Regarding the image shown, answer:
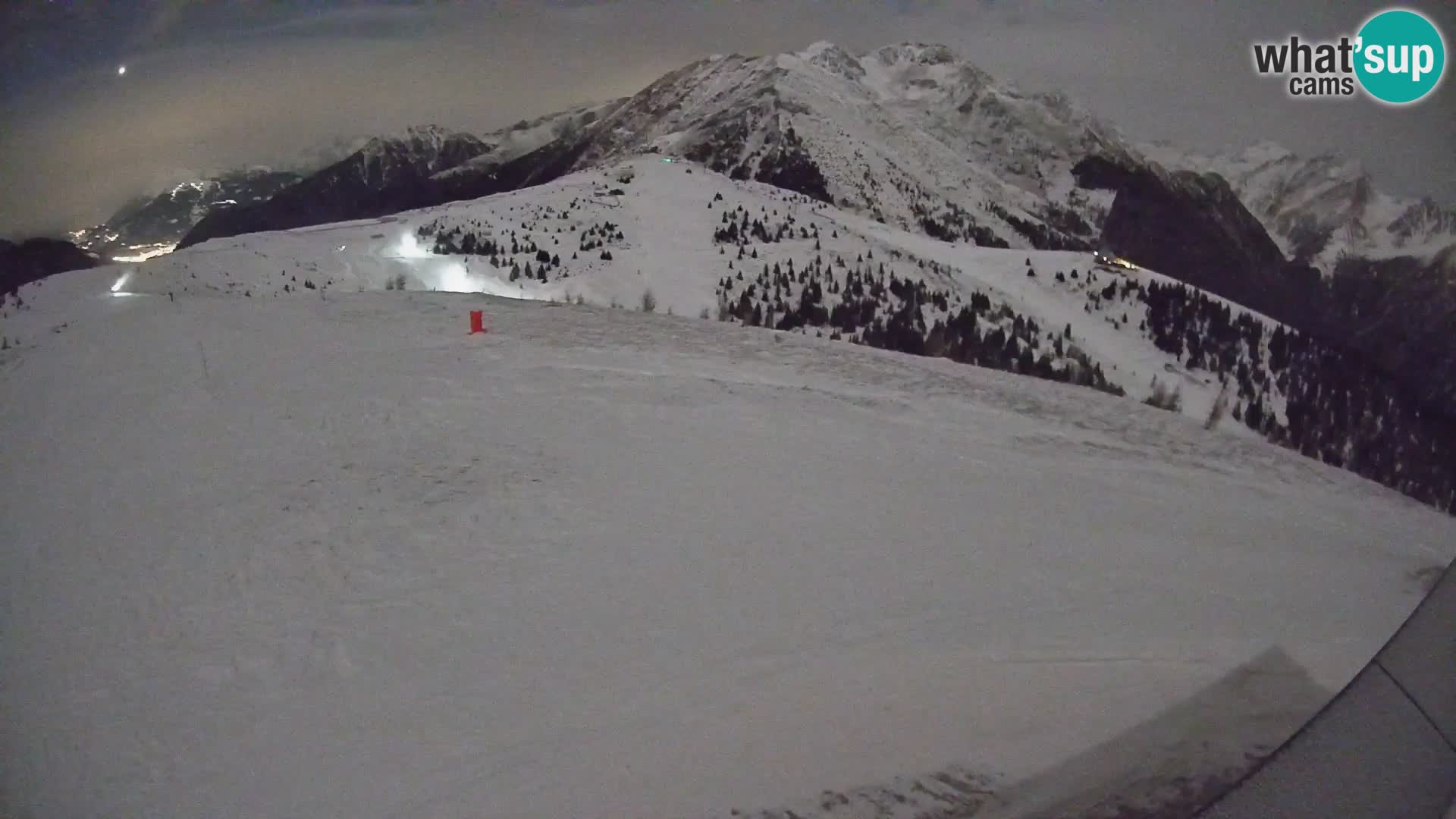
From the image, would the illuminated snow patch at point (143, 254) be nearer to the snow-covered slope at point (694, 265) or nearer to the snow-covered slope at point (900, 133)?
the snow-covered slope at point (694, 265)

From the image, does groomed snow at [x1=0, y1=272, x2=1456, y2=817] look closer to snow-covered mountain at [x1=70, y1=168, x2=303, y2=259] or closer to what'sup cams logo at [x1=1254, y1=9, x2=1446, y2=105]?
snow-covered mountain at [x1=70, y1=168, x2=303, y2=259]

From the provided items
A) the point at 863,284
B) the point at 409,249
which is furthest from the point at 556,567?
the point at 863,284

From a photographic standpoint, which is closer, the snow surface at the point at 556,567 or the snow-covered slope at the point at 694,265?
the snow surface at the point at 556,567

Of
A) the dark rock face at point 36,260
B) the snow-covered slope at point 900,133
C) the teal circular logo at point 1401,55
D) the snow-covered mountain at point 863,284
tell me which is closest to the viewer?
the teal circular logo at point 1401,55

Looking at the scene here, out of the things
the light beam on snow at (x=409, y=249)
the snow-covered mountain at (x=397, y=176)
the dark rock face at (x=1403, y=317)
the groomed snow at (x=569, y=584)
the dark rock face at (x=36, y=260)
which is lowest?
the groomed snow at (x=569, y=584)

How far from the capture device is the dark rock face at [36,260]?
174 centimetres

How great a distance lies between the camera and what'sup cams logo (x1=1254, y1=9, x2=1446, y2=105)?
142 cm

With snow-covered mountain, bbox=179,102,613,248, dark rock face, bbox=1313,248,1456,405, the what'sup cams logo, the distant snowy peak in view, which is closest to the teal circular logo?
the what'sup cams logo

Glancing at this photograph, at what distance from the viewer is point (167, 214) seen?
1914 mm

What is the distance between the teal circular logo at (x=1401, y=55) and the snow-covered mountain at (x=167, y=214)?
2378 millimetres

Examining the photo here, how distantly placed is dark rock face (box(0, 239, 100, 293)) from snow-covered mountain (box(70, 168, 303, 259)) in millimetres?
30

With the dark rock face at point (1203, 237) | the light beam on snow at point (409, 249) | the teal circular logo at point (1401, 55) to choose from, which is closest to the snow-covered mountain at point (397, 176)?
the light beam on snow at point (409, 249)

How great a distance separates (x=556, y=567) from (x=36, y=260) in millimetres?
1393

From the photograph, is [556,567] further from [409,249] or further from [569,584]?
[409,249]
